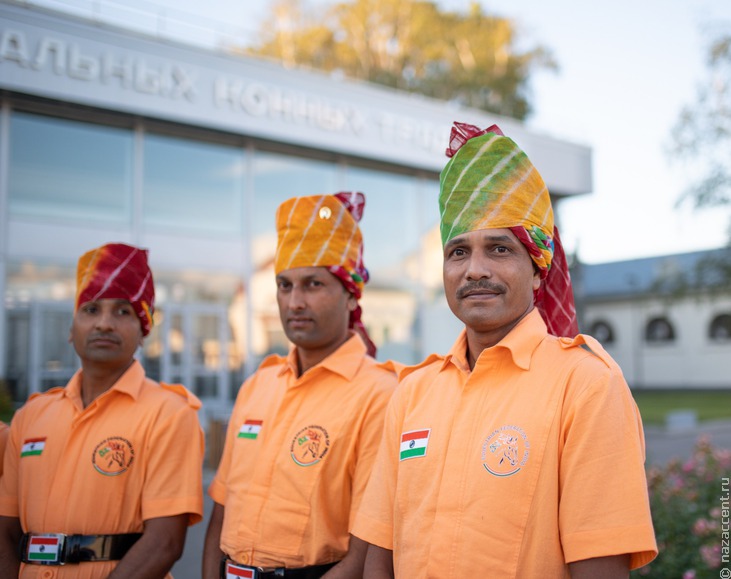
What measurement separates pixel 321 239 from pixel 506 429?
60.0 inches

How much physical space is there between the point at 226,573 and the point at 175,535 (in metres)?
0.29

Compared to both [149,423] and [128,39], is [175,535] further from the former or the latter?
[128,39]

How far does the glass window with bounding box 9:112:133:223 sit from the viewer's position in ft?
43.9

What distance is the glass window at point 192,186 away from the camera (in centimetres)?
1495

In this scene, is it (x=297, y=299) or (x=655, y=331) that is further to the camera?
(x=655, y=331)

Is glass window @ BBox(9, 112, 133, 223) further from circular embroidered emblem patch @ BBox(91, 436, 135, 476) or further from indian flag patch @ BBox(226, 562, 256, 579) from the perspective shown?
indian flag patch @ BBox(226, 562, 256, 579)

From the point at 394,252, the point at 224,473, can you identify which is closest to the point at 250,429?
the point at 224,473

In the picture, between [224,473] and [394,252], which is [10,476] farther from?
[394,252]

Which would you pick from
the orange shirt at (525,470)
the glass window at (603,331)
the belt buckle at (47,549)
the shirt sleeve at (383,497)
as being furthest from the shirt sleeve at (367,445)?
the glass window at (603,331)

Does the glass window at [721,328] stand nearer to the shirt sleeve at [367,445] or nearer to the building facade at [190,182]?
the building facade at [190,182]

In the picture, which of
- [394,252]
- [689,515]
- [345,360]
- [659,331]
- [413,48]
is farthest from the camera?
[659,331]

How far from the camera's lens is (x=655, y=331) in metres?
37.8

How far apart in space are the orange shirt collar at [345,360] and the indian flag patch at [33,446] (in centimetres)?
111

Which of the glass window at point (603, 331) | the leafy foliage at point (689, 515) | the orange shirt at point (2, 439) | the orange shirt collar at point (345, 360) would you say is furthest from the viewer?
the glass window at point (603, 331)
